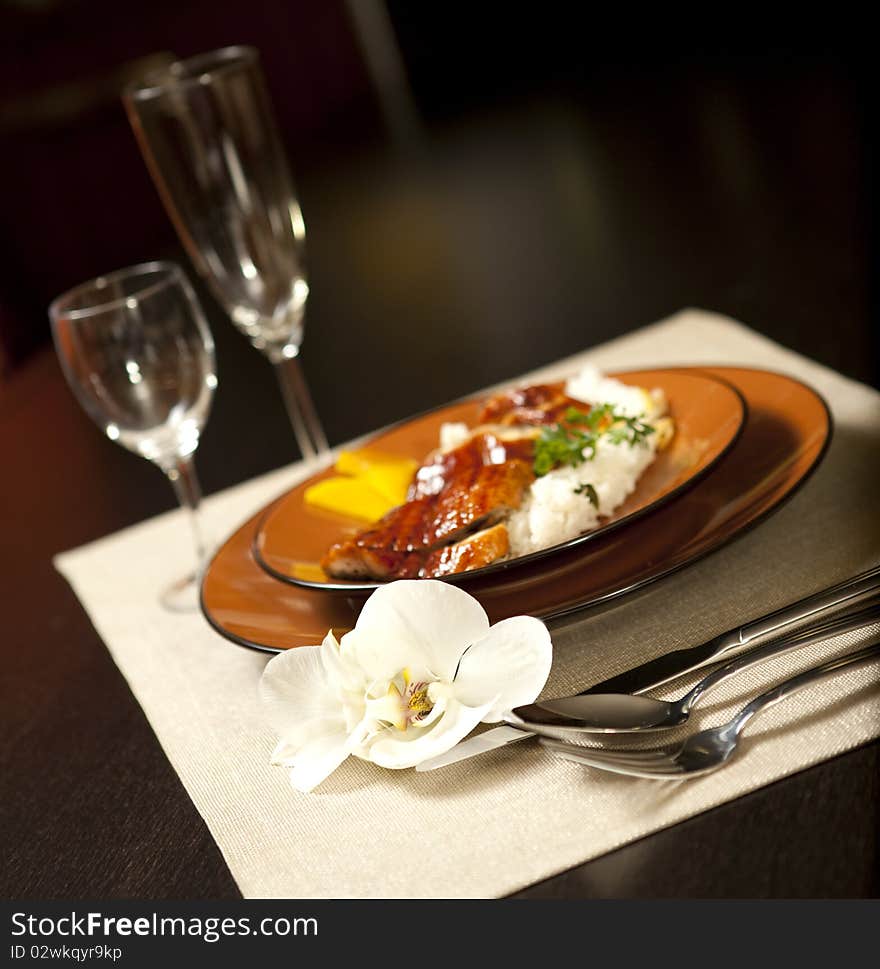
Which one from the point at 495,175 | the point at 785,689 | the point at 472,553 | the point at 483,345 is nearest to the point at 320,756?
the point at 472,553

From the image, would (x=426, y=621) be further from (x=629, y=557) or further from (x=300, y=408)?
(x=300, y=408)

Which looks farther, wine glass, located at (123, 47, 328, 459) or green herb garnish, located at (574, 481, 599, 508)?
wine glass, located at (123, 47, 328, 459)

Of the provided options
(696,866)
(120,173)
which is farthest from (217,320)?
(120,173)

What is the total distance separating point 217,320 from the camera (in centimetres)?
237

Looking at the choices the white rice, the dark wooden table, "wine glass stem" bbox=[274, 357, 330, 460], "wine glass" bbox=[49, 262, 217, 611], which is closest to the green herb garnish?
the white rice

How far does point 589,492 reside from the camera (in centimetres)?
88

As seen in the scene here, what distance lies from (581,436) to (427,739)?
292mm

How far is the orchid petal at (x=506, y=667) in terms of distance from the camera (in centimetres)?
72

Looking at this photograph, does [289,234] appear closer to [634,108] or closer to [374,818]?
[374,818]

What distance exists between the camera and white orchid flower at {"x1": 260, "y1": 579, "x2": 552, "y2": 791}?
728 mm

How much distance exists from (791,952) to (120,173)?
4.21m

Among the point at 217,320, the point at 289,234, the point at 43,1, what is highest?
the point at 43,1

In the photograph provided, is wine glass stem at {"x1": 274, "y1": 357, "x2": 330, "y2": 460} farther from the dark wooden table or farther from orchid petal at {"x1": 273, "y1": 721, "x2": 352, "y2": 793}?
orchid petal at {"x1": 273, "y1": 721, "x2": 352, "y2": 793}

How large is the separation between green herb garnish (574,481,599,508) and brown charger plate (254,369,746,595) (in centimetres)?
2
